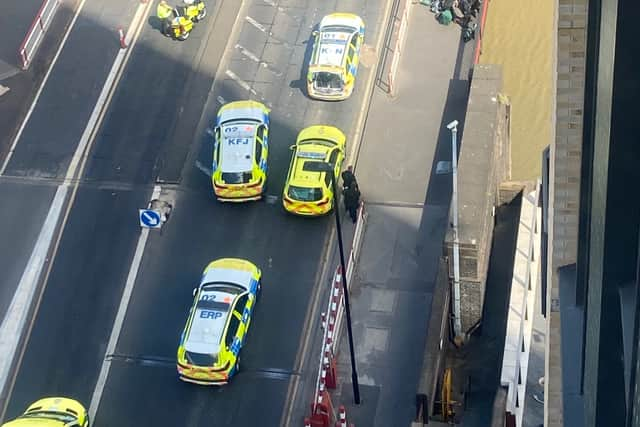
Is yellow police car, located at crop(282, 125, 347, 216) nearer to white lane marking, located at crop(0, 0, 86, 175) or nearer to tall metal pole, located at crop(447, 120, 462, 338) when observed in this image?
tall metal pole, located at crop(447, 120, 462, 338)

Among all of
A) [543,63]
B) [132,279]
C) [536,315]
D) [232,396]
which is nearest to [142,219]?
[132,279]

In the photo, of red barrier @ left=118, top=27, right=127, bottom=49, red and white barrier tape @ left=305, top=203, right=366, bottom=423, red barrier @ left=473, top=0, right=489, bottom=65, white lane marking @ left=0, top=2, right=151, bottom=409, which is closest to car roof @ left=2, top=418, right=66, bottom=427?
white lane marking @ left=0, top=2, right=151, bottom=409

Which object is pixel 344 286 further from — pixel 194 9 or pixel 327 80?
pixel 194 9

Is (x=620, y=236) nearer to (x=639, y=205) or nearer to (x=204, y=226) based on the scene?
(x=639, y=205)

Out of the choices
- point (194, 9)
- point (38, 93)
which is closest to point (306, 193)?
point (194, 9)

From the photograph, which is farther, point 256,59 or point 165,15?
point 165,15

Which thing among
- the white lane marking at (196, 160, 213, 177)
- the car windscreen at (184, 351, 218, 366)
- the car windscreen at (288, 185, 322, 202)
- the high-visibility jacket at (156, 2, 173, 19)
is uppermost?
the high-visibility jacket at (156, 2, 173, 19)
